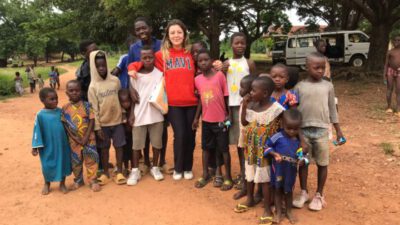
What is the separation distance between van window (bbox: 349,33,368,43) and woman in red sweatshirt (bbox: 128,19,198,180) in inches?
532

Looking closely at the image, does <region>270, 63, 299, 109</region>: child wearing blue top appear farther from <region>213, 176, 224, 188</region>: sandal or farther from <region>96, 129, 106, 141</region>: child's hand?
<region>96, 129, 106, 141</region>: child's hand

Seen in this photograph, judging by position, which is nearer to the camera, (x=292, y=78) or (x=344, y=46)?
(x=292, y=78)

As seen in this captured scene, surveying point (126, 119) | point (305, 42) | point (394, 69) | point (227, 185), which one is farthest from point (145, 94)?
point (305, 42)

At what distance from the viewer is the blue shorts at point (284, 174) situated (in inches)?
115

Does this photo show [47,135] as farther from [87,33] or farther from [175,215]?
[87,33]

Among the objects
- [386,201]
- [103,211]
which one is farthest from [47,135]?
[386,201]

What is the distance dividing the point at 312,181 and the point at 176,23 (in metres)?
2.43

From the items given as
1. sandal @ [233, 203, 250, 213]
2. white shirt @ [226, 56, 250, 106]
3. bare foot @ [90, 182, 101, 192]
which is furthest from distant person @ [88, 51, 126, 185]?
sandal @ [233, 203, 250, 213]

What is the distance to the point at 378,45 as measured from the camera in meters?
11.0

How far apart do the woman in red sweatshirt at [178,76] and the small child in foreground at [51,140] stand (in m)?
0.95

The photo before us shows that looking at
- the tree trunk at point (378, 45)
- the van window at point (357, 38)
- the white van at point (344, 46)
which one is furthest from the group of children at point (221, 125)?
the van window at point (357, 38)

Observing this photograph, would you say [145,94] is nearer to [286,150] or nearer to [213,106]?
[213,106]

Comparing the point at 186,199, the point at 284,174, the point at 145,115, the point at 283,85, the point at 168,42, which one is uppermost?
the point at 168,42

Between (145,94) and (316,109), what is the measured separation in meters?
1.90
